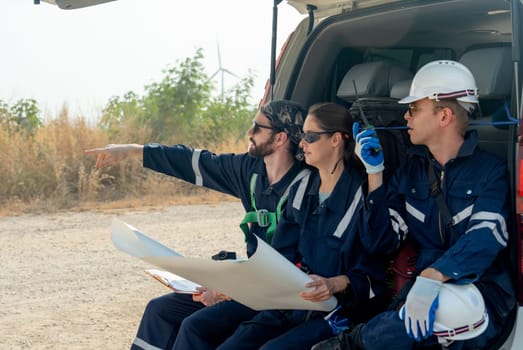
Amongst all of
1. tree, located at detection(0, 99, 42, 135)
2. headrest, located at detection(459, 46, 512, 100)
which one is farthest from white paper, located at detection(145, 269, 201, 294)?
tree, located at detection(0, 99, 42, 135)

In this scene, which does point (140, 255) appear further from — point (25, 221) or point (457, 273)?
point (25, 221)

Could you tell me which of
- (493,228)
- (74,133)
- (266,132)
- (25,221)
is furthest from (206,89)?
(493,228)

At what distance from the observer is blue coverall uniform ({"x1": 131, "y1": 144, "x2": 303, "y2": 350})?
12.9 feet

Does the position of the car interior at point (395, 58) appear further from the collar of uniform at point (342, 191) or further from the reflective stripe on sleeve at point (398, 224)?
the reflective stripe on sleeve at point (398, 224)

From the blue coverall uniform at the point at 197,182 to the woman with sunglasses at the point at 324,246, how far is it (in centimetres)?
21

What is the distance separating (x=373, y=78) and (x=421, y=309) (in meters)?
1.64

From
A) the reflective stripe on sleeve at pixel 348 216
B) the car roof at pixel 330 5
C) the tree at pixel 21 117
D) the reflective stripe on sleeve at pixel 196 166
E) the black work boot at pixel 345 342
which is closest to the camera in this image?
the black work boot at pixel 345 342

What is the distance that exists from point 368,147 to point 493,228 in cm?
60

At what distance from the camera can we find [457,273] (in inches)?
115

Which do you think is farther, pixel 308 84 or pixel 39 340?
pixel 39 340

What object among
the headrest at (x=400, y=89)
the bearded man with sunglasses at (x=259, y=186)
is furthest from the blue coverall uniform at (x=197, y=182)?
the headrest at (x=400, y=89)

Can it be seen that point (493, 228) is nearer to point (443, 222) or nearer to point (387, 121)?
point (443, 222)

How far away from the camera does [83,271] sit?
7.40 meters

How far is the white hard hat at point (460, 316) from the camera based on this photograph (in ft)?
9.34
